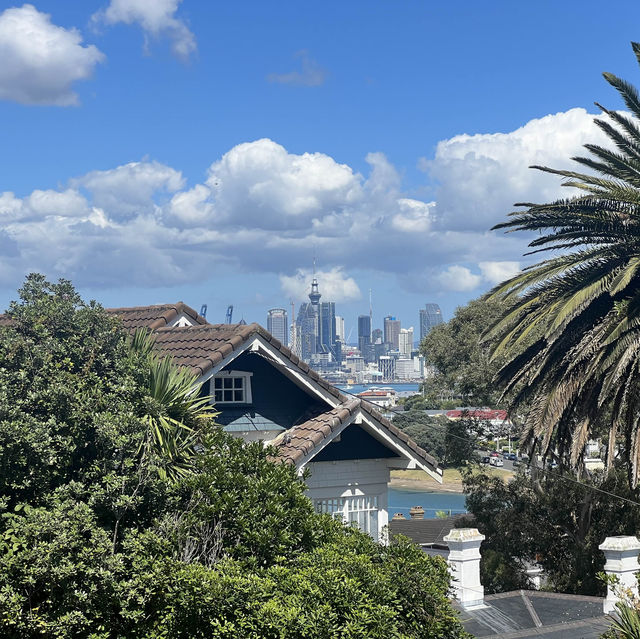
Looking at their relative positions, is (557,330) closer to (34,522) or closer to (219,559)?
(219,559)

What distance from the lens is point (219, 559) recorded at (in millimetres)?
10906

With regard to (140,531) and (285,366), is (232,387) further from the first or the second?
(140,531)

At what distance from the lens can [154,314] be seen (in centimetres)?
2050

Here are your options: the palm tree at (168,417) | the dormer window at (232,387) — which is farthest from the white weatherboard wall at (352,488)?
the palm tree at (168,417)

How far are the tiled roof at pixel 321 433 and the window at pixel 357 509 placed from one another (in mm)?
1361

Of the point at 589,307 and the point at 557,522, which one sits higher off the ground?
the point at 589,307

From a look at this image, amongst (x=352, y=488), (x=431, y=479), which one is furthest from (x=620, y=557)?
(x=431, y=479)

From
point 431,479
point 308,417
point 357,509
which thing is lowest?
point 431,479

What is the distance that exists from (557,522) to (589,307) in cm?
863

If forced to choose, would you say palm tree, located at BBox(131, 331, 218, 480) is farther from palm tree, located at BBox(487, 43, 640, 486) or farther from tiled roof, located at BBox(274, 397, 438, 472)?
palm tree, located at BBox(487, 43, 640, 486)

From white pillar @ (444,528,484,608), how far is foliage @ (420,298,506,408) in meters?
17.0

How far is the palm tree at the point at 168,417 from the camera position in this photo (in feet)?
39.9

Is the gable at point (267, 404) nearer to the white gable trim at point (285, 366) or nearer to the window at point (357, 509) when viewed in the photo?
the white gable trim at point (285, 366)

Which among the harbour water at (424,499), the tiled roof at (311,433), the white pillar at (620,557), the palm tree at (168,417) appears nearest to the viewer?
the palm tree at (168,417)
